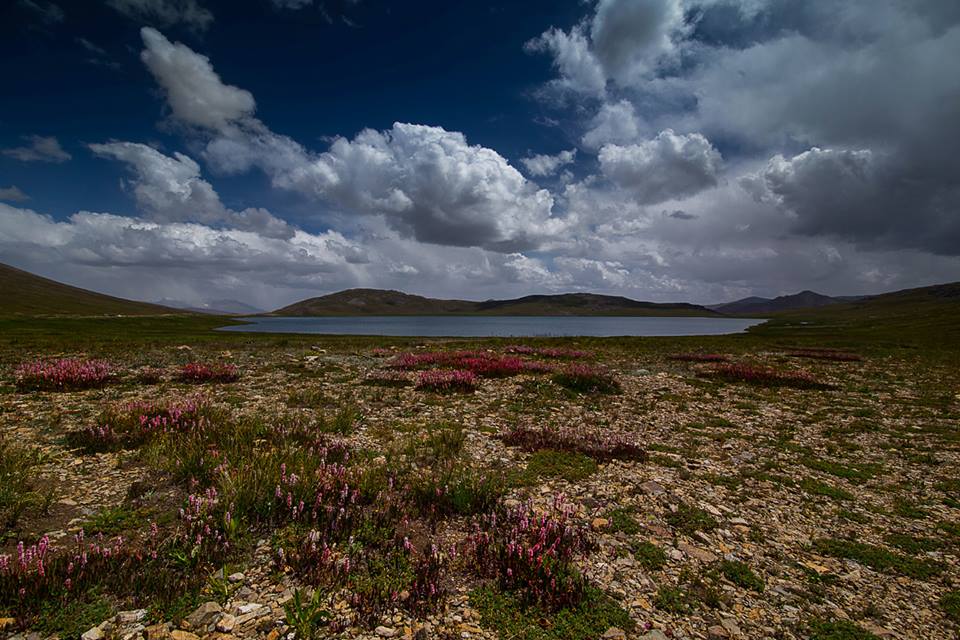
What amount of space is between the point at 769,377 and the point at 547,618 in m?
24.8

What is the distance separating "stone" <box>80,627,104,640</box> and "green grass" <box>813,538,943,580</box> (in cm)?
1040

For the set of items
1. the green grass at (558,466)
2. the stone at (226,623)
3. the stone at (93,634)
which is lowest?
the green grass at (558,466)

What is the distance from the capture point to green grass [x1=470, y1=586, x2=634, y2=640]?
202 inches

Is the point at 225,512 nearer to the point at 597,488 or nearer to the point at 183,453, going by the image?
the point at 183,453

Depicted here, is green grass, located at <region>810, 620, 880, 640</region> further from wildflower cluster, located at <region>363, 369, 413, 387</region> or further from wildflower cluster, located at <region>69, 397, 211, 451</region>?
wildflower cluster, located at <region>363, 369, 413, 387</region>

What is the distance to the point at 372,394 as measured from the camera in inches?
746

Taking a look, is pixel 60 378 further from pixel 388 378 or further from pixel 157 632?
pixel 157 632

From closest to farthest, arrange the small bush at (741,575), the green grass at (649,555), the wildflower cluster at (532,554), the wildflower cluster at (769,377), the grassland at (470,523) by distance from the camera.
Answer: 1. the grassland at (470,523)
2. the wildflower cluster at (532,554)
3. the small bush at (741,575)
4. the green grass at (649,555)
5. the wildflower cluster at (769,377)

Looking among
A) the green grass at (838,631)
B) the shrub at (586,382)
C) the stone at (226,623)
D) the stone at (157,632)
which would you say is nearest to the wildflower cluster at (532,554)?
the green grass at (838,631)

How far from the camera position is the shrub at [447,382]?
66.4 ft

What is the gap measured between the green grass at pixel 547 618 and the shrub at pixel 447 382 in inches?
571

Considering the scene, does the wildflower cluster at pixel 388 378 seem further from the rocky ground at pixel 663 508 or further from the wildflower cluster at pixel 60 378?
the wildflower cluster at pixel 60 378

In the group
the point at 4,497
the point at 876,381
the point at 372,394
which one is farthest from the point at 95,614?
the point at 876,381

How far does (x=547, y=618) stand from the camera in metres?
5.36
